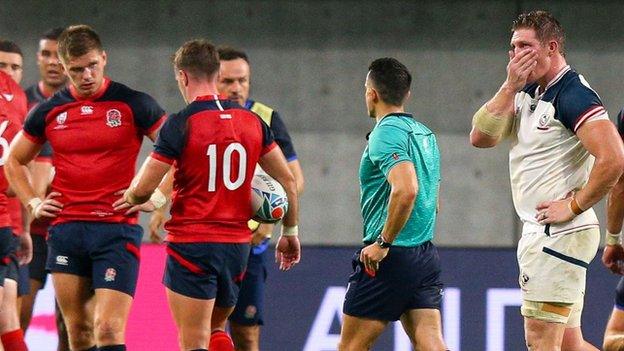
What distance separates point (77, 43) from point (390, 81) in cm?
172

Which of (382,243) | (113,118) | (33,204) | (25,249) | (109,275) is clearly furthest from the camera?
(25,249)

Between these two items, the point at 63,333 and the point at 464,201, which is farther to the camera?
the point at 464,201

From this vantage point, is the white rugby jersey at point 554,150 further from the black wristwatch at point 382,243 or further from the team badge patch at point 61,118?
the team badge patch at point 61,118

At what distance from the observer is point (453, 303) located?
369 inches

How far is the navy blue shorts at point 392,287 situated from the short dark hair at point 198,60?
1197 millimetres

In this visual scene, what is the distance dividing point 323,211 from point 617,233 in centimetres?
542

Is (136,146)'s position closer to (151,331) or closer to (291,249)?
(291,249)

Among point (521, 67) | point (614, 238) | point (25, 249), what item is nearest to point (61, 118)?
point (25, 249)

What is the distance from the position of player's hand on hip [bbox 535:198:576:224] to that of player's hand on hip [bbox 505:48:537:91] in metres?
0.54

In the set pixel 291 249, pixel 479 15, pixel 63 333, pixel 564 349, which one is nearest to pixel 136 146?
pixel 291 249

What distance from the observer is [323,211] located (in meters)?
11.8

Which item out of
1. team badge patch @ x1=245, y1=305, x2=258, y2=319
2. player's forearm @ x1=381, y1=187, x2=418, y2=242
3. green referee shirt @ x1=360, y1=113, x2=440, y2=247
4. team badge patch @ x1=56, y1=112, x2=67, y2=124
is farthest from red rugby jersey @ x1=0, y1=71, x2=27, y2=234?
player's forearm @ x1=381, y1=187, x2=418, y2=242

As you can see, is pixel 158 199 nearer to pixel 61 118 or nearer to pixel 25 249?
pixel 61 118

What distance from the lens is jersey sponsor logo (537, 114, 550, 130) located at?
568 centimetres
